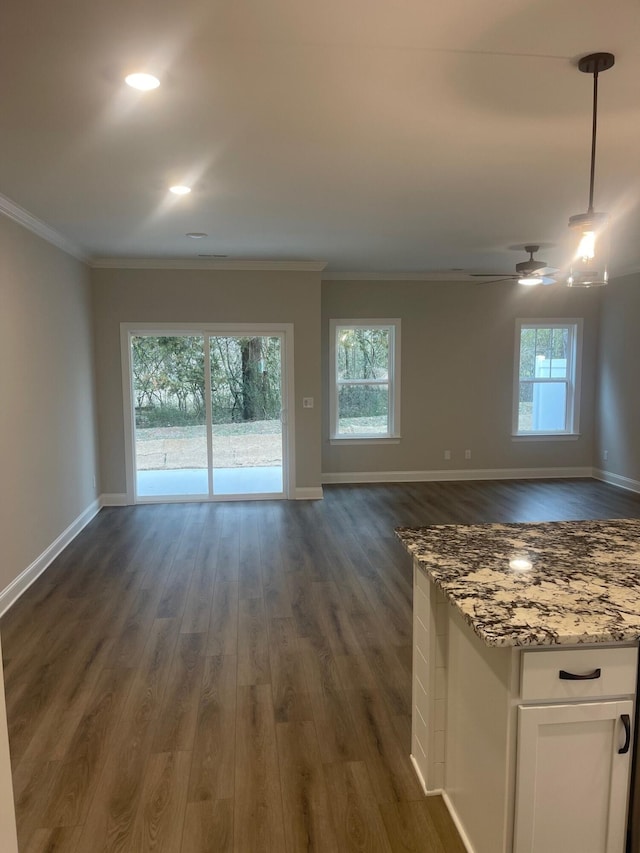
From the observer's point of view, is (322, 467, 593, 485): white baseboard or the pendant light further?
(322, 467, 593, 485): white baseboard

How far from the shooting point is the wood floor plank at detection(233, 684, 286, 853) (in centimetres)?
201

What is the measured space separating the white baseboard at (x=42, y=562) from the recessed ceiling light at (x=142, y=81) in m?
3.14

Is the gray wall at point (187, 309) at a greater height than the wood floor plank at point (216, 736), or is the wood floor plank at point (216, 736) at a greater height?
the gray wall at point (187, 309)

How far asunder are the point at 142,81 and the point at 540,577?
2291 millimetres

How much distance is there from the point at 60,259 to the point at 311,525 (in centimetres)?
Answer: 333

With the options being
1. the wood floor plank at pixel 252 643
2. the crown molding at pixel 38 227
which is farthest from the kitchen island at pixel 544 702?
the crown molding at pixel 38 227

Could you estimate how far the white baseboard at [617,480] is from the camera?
7.10 metres

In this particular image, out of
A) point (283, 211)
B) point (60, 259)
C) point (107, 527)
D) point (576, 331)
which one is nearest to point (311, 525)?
point (107, 527)

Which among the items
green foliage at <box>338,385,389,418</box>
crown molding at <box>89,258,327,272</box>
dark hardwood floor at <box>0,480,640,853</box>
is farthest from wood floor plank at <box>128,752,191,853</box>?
green foliage at <box>338,385,389,418</box>

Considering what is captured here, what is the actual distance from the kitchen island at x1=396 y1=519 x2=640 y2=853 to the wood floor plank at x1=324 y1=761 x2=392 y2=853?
32cm

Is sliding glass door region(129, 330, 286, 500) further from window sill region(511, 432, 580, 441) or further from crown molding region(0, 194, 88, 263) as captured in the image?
window sill region(511, 432, 580, 441)

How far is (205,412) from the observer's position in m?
6.52

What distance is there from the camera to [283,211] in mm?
4230

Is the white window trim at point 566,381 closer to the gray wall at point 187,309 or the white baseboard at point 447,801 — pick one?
the gray wall at point 187,309
